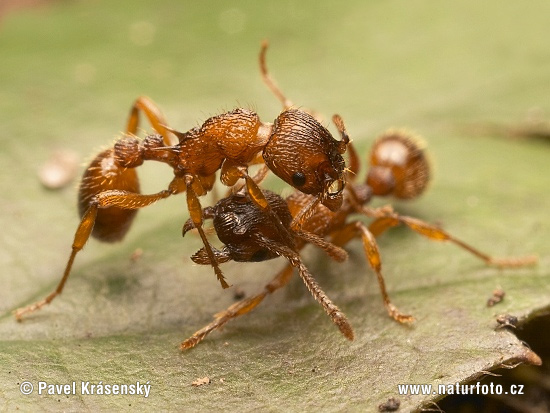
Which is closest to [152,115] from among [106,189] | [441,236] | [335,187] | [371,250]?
[106,189]

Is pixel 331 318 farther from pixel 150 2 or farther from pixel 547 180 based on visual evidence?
pixel 150 2

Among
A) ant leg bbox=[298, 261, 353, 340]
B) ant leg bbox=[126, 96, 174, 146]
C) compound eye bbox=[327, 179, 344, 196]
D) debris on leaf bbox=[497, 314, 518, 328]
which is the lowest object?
debris on leaf bbox=[497, 314, 518, 328]

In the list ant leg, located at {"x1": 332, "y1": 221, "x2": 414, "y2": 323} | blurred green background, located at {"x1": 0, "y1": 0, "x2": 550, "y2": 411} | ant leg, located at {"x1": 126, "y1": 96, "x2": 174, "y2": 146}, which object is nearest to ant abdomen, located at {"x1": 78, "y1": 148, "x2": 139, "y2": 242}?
blurred green background, located at {"x1": 0, "y1": 0, "x2": 550, "y2": 411}

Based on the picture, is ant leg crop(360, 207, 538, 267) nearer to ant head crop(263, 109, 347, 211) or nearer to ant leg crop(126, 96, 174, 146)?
ant head crop(263, 109, 347, 211)

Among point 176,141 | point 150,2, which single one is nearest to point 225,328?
point 176,141

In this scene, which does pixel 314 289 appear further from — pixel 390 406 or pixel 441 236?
pixel 441 236

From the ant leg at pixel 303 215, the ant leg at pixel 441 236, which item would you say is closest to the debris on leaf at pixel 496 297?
the ant leg at pixel 441 236

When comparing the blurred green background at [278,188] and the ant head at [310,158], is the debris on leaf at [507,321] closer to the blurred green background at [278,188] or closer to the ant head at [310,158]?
the blurred green background at [278,188]
